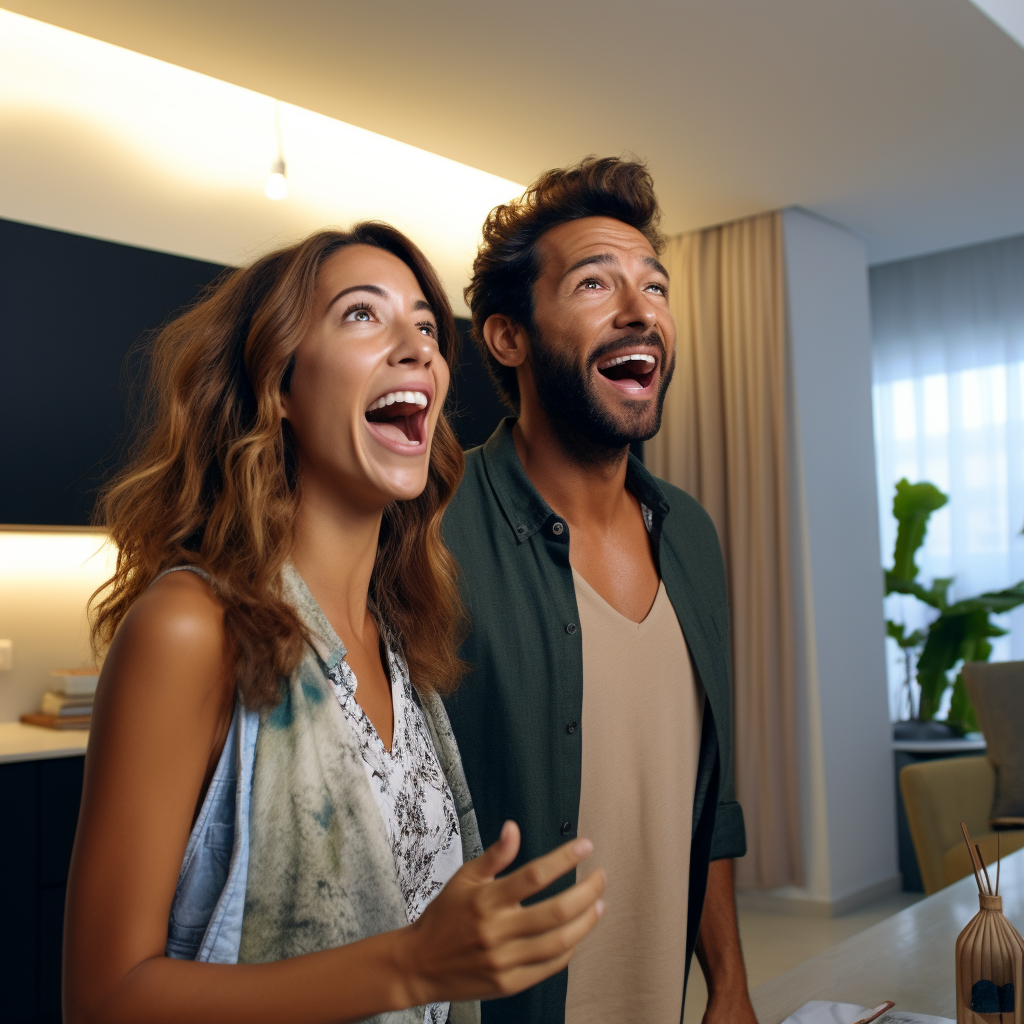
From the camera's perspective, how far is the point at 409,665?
1.18m

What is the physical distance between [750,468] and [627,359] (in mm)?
3248

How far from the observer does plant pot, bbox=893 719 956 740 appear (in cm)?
490

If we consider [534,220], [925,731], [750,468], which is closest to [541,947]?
[534,220]

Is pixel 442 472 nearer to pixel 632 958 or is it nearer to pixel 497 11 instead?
pixel 632 958

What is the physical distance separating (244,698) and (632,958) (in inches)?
31.3

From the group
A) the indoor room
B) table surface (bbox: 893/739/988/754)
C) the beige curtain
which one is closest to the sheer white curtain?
the indoor room

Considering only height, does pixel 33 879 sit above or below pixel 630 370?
below

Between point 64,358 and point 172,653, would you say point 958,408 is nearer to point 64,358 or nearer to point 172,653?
point 64,358

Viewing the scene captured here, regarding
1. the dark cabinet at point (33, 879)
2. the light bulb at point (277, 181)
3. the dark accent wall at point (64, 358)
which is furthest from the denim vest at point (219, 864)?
the light bulb at point (277, 181)

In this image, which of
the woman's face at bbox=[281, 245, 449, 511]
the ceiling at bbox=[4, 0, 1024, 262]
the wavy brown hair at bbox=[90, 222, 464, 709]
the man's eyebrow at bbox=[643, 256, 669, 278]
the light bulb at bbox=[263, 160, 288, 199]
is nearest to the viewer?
the wavy brown hair at bbox=[90, 222, 464, 709]

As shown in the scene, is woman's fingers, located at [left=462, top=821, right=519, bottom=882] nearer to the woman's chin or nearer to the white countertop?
the woman's chin

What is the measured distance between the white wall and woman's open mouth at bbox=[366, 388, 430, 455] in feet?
12.2

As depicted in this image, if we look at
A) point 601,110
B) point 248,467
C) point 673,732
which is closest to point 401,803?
point 248,467

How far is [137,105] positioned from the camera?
3463 mm
